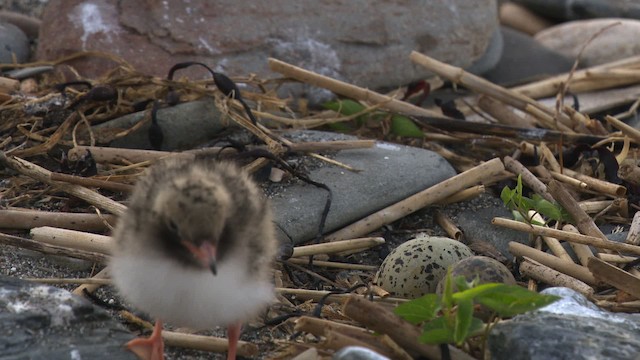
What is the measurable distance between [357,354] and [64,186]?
1.90m

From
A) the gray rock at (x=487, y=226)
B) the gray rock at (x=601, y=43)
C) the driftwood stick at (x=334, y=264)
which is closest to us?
the driftwood stick at (x=334, y=264)

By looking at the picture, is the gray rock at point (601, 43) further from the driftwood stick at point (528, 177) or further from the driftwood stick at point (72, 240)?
the driftwood stick at point (72, 240)

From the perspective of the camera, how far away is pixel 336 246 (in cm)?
435

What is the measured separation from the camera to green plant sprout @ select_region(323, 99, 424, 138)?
18.1 feet

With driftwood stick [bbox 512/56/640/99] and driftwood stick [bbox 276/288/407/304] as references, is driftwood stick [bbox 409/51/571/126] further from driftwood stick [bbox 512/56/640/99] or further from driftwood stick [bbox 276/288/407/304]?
driftwood stick [bbox 276/288/407/304]

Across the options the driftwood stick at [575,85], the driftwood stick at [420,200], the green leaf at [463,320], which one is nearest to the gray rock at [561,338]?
the green leaf at [463,320]

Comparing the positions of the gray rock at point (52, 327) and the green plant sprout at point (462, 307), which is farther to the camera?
the gray rock at point (52, 327)

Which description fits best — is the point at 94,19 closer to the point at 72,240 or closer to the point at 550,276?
the point at 72,240

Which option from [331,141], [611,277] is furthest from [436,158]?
[611,277]

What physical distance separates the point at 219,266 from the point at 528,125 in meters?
3.16

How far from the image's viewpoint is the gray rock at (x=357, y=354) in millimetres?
3045

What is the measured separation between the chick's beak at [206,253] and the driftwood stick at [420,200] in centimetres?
161

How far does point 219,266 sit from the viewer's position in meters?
3.12

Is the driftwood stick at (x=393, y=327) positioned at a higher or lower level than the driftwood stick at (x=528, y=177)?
higher
